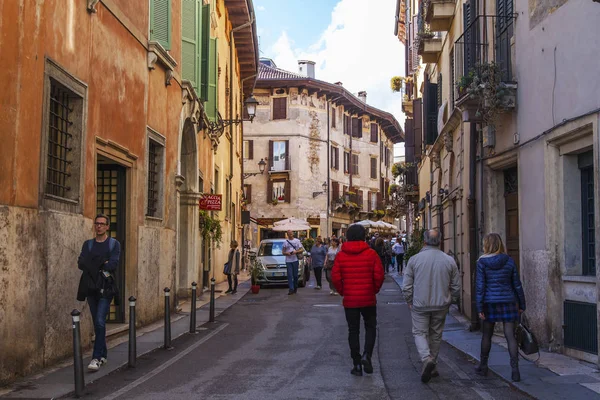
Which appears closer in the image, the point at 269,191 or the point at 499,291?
the point at 499,291

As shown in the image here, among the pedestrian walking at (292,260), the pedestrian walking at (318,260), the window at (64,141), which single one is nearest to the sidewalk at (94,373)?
the window at (64,141)

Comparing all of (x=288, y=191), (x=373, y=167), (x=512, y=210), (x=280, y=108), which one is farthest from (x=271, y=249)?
(x=373, y=167)

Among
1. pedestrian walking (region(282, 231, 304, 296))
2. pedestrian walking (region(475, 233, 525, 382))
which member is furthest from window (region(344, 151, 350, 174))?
pedestrian walking (region(475, 233, 525, 382))

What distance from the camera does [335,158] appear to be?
58.7 m

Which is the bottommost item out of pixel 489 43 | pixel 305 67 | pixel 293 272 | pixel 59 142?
pixel 293 272

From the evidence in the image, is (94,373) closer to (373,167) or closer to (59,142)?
(59,142)

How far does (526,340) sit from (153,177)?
9.64m

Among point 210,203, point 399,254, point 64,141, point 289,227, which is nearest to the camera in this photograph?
point 64,141

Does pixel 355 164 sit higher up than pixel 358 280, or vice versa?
pixel 355 164

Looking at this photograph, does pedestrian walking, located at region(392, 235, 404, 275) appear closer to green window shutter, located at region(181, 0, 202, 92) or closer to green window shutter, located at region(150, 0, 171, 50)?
green window shutter, located at region(181, 0, 202, 92)

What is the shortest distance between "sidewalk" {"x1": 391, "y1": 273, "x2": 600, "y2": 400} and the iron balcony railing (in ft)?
14.6

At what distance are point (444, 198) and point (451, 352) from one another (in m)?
9.71

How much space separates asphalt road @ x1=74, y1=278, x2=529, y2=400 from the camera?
8.12 m

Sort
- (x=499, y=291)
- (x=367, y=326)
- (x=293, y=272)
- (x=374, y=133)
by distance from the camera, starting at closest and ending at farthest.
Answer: (x=499, y=291) < (x=367, y=326) < (x=293, y=272) < (x=374, y=133)
